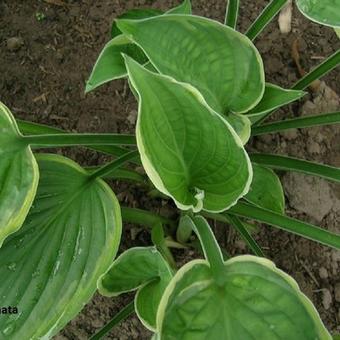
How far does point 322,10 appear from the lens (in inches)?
30.4

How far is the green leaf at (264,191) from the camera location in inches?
42.8

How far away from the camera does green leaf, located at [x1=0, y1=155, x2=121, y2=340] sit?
0.85m

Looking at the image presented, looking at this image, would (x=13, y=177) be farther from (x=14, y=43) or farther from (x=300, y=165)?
(x=14, y=43)

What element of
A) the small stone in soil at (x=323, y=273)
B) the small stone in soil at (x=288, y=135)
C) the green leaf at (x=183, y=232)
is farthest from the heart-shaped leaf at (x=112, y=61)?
the small stone in soil at (x=323, y=273)

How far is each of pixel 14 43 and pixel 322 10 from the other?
2.65ft

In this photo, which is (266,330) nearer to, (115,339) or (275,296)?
(275,296)

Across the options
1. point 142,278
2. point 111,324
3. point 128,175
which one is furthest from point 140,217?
point 142,278

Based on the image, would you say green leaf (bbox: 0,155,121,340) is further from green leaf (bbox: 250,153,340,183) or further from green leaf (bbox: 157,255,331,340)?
green leaf (bbox: 250,153,340,183)

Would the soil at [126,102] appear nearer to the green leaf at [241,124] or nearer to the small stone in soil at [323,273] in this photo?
the small stone in soil at [323,273]

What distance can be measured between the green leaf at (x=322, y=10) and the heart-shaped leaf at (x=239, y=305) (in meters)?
0.29

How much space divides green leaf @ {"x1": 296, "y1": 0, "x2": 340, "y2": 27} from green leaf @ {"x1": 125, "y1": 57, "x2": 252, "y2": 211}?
0.20 m

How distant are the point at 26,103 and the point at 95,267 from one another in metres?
0.60

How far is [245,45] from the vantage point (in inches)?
32.0

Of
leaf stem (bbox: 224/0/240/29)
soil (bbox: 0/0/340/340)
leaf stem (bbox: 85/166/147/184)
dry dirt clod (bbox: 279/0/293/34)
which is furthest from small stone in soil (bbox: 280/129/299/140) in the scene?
leaf stem (bbox: 224/0/240/29)
